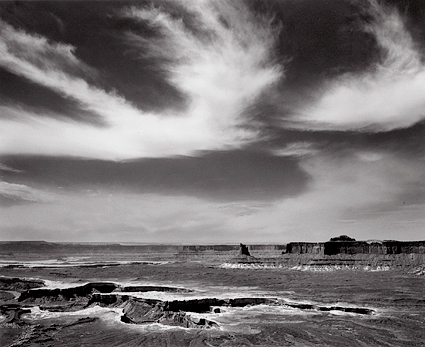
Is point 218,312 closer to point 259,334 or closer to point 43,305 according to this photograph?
point 259,334

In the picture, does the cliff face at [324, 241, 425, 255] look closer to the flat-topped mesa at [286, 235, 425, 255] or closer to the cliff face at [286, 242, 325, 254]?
the flat-topped mesa at [286, 235, 425, 255]

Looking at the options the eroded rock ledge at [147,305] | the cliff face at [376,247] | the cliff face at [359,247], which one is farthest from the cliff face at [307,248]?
the eroded rock ledge at [147,305]

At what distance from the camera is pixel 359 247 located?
11350cm

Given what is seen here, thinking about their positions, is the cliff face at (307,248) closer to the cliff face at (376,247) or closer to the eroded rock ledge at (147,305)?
the cliff face at (376,247)

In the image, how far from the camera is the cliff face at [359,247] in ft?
347

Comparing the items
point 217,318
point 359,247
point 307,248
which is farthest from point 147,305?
point 307,248

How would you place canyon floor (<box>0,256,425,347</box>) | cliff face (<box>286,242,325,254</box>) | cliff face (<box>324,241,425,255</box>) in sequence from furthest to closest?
cliff face (<box>286,242,325,254</box>)
cliff face (<box>324,241,425,255</box>)
canyon floor (<box>0,256,425,347</box>)

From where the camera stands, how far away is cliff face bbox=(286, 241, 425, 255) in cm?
10575

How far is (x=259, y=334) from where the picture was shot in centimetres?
3378

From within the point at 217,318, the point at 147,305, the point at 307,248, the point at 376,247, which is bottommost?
the point at 217,318

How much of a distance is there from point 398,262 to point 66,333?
90.9 meters

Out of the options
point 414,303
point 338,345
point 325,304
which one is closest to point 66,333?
point 338,345

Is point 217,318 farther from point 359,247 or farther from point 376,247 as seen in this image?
point 359,247

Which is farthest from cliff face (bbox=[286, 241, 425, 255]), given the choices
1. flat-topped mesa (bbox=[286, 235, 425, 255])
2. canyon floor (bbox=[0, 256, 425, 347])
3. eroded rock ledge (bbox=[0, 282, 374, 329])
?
eroded rock ledge (bbox=[0, 282, 374, 329])
